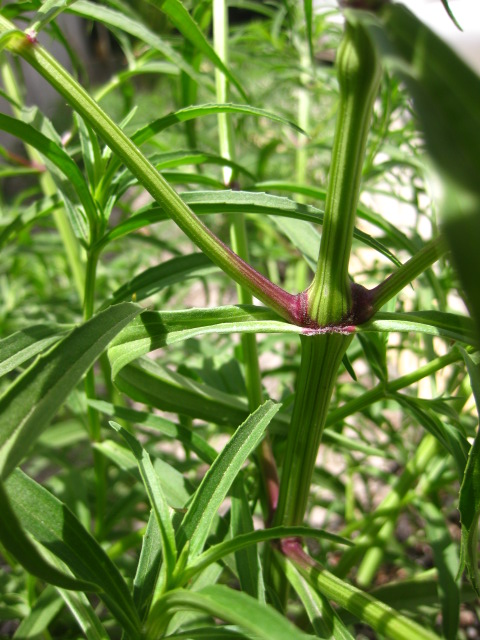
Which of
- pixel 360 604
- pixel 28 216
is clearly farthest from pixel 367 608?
pixel 28 216

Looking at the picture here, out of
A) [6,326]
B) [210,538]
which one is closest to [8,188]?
[6,326]

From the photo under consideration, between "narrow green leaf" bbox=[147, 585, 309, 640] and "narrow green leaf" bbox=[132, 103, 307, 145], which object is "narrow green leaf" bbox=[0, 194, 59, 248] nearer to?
"narrow green leaf" bbox=[132, 103, 307, 145]

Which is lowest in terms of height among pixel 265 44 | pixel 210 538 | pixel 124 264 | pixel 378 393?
→ pixel 210 538

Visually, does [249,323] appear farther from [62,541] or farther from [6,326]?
[6,326]

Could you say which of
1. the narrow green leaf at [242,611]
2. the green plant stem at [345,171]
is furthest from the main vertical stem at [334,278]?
the narrow green leaf at [242,611]

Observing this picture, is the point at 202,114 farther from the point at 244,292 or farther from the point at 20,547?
the point at 20,547

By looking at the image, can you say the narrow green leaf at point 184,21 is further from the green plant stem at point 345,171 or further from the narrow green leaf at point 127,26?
the green plant stem at point 345,171
